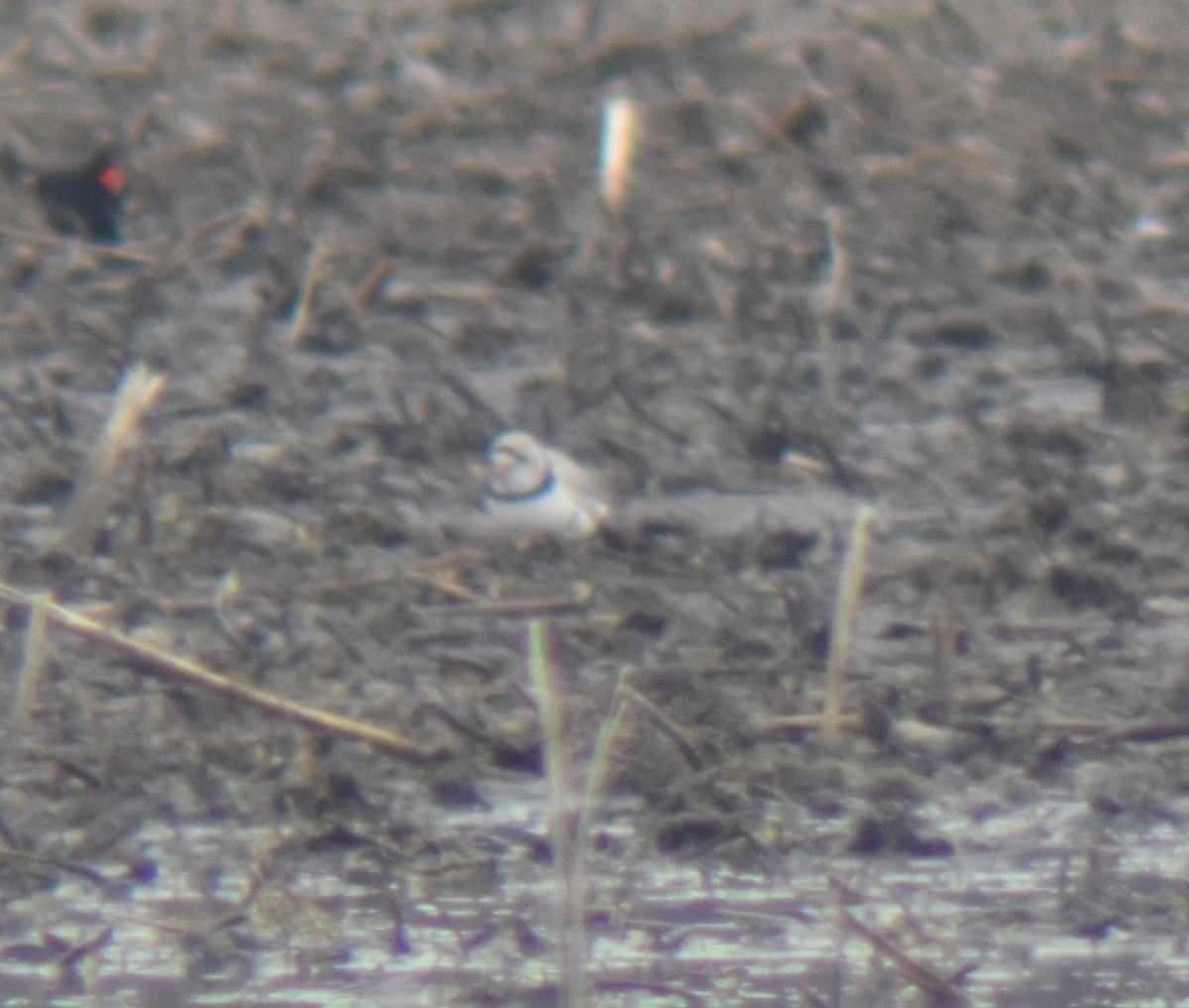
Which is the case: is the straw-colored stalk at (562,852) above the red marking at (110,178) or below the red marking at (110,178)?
below

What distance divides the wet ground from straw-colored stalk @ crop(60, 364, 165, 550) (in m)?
0.01

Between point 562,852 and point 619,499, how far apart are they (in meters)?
0.90

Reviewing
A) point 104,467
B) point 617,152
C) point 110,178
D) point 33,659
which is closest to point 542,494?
point 104,467

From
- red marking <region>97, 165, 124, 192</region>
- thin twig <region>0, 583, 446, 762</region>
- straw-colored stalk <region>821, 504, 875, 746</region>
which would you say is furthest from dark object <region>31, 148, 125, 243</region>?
straw-colored stalk <region>821, 504, 875, 746</region>

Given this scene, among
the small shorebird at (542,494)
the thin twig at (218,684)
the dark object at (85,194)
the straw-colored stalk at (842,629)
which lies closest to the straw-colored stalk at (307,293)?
the dark object at (85,194)

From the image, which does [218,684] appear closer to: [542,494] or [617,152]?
[542,494]

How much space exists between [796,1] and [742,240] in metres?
1.24

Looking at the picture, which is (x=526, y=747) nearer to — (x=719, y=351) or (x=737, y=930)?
(x=737, y=930)

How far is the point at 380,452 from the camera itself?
303cm

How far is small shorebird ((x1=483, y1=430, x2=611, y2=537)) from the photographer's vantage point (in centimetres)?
275

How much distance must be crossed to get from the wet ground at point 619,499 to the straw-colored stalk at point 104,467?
1cm

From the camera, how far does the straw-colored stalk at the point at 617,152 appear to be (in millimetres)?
3729

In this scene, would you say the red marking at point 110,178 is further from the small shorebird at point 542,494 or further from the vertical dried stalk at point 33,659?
the vertical dried stalk at point 33,659

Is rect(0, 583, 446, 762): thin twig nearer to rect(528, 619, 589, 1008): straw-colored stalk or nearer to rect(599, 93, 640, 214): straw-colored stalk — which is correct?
rect(528, 619, 589, 1008): straw-colored stalk
